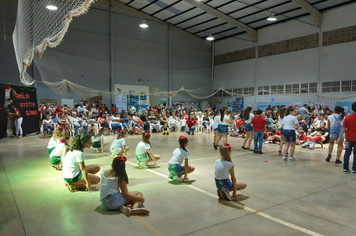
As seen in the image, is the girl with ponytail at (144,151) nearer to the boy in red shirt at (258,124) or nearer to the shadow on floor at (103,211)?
the shadow on floor at (103,211)

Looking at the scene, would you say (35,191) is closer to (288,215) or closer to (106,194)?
(106,194)

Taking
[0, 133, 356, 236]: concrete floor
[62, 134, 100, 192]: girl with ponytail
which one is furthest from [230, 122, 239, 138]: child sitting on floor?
[62, 134, 100, 192]: girl with ponytail

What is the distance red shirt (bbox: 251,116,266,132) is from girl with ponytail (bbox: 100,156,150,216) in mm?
5463

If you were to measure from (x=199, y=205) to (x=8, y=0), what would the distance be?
57.2ft

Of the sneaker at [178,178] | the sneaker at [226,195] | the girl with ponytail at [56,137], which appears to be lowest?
the sneaker at [178,178]

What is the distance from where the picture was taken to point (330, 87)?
54.6 ft

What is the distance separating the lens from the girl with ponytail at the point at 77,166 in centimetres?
415

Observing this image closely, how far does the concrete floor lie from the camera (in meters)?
3.09

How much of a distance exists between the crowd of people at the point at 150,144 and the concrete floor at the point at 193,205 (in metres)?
0.24

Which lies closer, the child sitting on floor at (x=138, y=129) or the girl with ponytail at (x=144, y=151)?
the girl with ponytail at (x=144, y=151)

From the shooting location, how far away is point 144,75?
20656mm

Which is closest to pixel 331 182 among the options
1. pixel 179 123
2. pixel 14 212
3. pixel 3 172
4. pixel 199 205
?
pixel 199 205

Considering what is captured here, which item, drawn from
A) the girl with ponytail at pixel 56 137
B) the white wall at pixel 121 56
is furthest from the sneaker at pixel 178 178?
the white wall at pixel 121 56

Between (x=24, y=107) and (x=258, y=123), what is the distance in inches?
414
